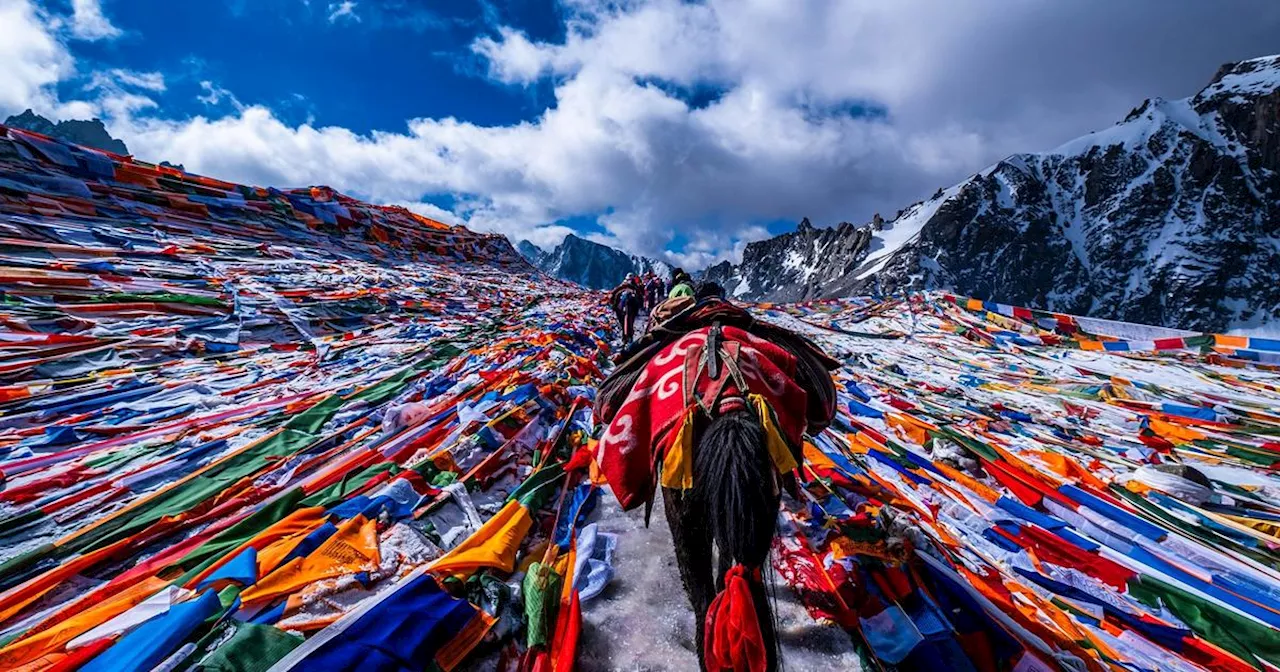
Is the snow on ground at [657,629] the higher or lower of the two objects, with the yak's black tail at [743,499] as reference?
lower

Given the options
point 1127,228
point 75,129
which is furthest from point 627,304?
point 75,129

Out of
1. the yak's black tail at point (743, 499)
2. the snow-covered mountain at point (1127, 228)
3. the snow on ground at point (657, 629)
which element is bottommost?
the snow on ground at point (657, 629)

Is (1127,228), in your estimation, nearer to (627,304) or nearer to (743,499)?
(627,304)

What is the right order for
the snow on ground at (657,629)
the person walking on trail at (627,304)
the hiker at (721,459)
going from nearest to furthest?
the hiker at (721,459)
the snow on ground at (657,629)
the person walking on trail at (627,304)

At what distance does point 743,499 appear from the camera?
1.83m

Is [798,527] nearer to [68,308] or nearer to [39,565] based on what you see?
[39,565]

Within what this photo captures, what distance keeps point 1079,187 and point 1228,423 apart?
197332mm

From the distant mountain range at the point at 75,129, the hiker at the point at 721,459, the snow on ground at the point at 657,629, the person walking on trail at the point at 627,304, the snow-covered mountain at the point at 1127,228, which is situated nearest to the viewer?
the hiker at the point at 721,459

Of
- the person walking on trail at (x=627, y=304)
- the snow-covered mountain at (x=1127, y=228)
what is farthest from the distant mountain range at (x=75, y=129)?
the snow-covered mountain at (x=1127, y=228)

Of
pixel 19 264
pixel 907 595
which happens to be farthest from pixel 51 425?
pixel 907 595

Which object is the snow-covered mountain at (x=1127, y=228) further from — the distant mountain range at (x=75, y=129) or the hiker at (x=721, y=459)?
the distant mountain range at (x=75, y=129)

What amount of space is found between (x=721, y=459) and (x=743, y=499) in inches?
7.1

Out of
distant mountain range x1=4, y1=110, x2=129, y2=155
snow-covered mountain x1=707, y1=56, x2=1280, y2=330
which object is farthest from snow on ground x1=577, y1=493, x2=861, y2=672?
distant mountain range x1=4, y1=110, x2=129, y2=155

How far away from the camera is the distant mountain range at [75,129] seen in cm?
15188
